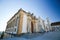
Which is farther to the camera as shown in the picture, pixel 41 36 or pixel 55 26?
pixel 55 26

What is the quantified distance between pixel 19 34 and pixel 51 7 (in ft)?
4.03

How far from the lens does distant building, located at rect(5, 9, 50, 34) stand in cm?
235

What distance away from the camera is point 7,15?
253cm

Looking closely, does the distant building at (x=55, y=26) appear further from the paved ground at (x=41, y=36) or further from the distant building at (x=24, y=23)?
the distant building at (x=24, y=23)

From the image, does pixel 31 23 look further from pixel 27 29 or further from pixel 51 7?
pixel 51 7

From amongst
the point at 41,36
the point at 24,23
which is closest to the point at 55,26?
the point at 41,36

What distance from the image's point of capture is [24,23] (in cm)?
241

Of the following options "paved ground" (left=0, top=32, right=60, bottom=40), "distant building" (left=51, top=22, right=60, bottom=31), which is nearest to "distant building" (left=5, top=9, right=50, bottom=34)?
"paved ground" (left=0, top=32, right=60, bottom=40)

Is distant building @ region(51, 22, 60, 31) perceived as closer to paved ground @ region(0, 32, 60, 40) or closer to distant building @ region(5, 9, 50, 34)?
paved ground @ region(0, 32, 60, 40)

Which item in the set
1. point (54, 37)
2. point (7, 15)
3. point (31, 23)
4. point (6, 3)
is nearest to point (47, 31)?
point (54, 37)

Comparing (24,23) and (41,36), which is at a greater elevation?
(24,23)

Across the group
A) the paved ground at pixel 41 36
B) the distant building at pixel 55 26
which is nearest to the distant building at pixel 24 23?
the paved ground at pixel 41 36

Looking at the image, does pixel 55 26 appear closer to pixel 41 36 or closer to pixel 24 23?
pixel 41 36

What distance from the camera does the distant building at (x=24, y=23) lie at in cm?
235
